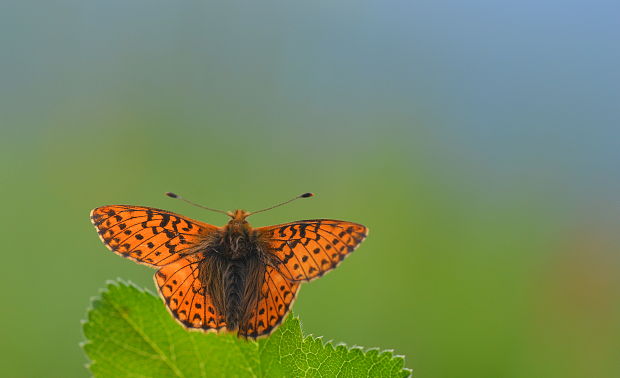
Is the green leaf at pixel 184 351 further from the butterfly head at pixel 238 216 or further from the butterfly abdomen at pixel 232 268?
the butterfly head at pixel 238 216

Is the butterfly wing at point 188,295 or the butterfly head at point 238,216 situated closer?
the butterfly wing at point 188,295

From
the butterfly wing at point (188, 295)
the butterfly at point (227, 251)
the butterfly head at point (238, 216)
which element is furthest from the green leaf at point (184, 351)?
the butterfly head at point (238, 216)

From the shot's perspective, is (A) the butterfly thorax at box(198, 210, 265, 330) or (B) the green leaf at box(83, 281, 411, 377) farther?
(A) the butterfly thorax at box(198, 210, 265, 330)

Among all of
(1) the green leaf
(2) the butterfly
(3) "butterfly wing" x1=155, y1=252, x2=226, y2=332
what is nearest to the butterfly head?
(2) the butterfly

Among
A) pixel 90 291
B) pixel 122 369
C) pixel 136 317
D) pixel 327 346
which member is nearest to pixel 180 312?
pixel 136 317

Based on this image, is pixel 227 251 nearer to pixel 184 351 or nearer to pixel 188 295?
pixel 188 295

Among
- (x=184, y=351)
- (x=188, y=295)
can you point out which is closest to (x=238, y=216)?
(x=188, y=295)

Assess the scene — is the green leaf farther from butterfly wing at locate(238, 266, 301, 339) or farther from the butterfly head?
the butterfly head
